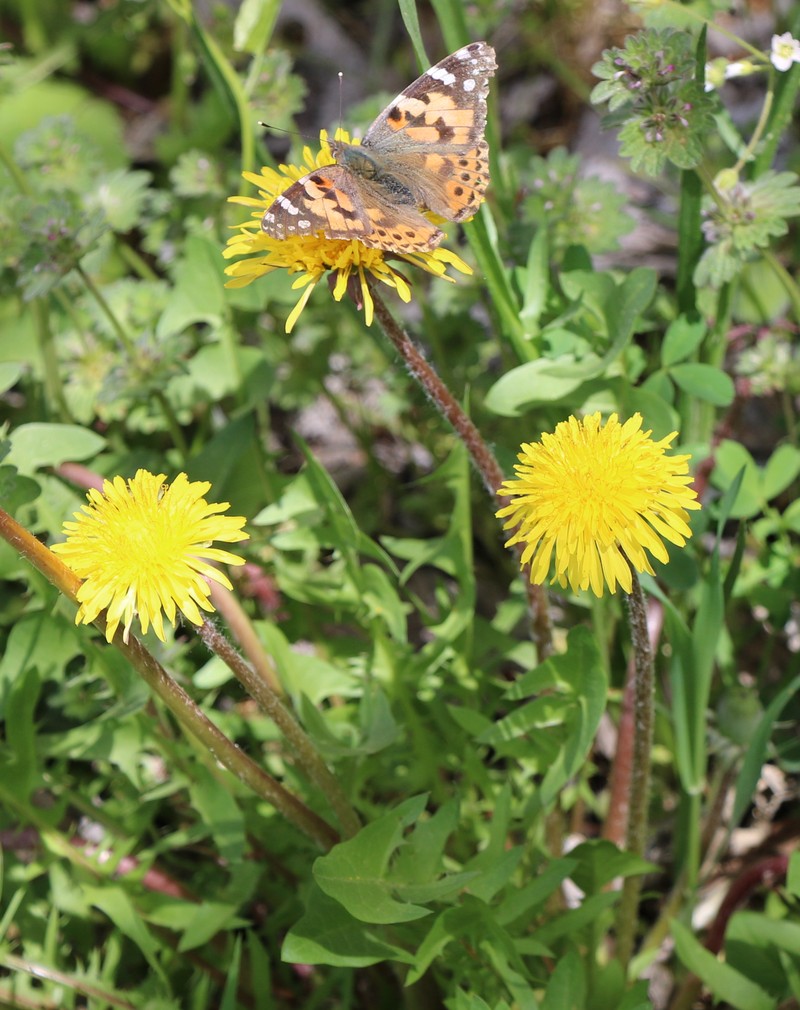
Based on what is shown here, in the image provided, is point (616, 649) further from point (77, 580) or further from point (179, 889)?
point (77, 580)

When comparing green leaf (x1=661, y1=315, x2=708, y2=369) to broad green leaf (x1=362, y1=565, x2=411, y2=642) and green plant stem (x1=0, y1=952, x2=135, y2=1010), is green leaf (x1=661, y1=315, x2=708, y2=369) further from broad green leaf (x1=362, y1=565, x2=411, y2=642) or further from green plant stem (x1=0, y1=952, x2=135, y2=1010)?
green plant stem (x1=0, y1=952, x2=135, y2=1010)

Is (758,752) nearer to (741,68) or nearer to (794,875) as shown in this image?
(794,875)

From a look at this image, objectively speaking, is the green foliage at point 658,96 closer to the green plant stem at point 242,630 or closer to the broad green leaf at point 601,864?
the green plant stem at point 242,630

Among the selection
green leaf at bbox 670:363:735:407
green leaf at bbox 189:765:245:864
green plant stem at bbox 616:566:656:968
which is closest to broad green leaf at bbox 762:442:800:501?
green leaf at bbox 670:363:735:407

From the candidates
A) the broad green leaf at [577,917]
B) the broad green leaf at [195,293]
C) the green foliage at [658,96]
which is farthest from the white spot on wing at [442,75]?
the broad green leaf at [577,917]

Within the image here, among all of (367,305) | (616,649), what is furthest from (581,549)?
(616,649)
